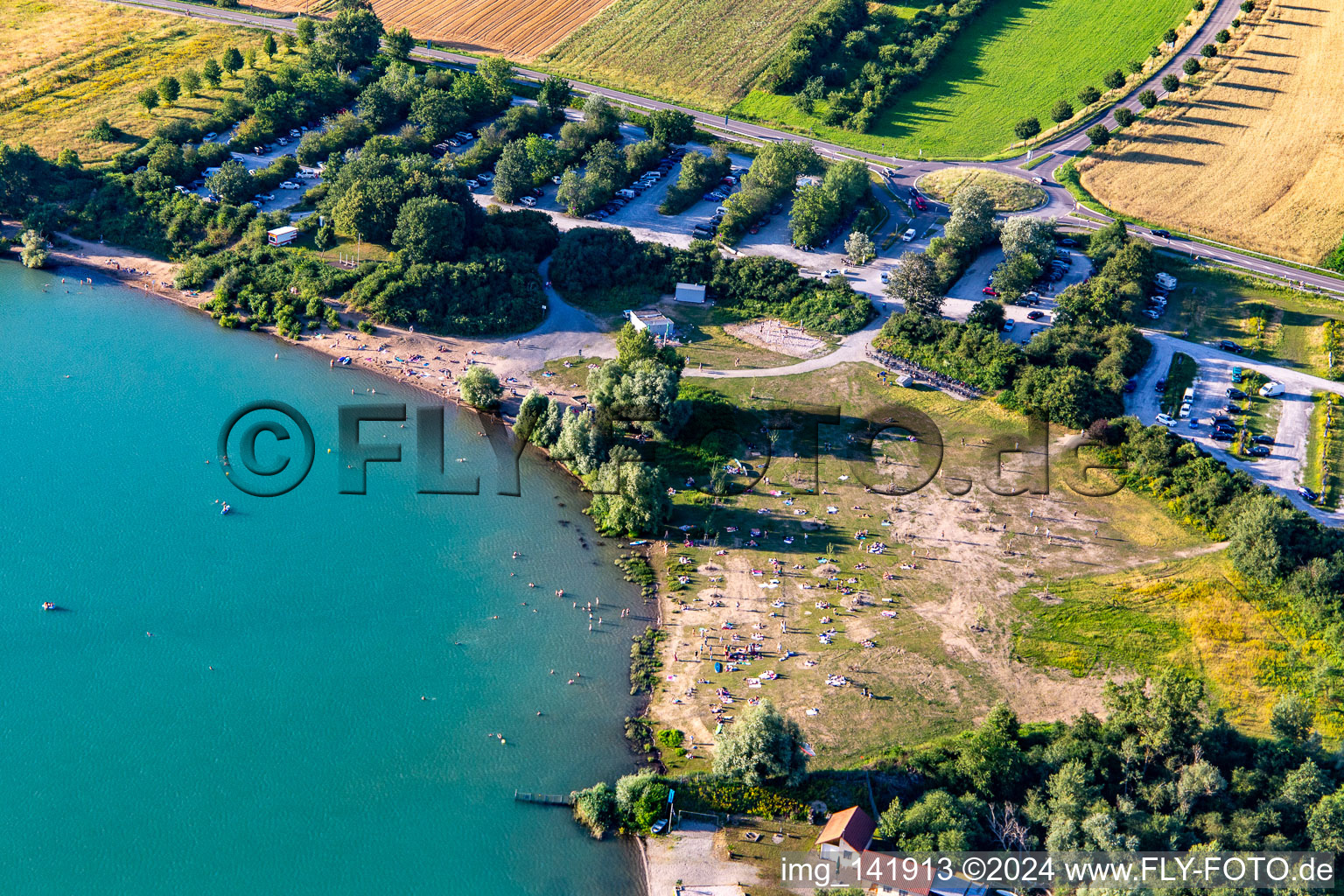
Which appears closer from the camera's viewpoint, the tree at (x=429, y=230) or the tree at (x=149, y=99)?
the tree at (x=429, y=230)

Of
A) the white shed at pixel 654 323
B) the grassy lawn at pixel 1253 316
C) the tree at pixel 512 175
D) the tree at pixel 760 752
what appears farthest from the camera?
the tree at pixel 512 175

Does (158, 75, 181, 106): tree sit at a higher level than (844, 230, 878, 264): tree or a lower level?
higher

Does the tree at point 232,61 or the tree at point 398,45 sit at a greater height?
the tree at point 398,45

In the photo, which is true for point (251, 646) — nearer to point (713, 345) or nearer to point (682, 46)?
point (713, 345)

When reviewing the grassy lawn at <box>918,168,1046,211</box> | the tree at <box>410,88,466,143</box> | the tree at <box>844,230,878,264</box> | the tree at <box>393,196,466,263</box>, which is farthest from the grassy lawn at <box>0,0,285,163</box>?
the grassy lawn at <box>918,168,1046,211</box>

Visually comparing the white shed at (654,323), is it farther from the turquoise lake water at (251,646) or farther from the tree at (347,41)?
the tree at (347,41)

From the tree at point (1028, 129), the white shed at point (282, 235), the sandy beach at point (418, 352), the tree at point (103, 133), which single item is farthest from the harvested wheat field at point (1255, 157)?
the tree at point (103, 133)

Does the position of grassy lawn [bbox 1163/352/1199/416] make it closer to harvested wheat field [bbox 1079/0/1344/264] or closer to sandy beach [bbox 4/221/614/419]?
harvested wheat field [bbox 1079/0/1344/264]
